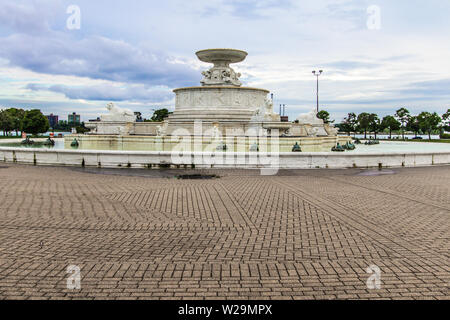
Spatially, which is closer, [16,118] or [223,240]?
[223,240]

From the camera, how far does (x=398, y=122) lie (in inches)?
3024

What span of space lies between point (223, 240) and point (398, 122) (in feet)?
258

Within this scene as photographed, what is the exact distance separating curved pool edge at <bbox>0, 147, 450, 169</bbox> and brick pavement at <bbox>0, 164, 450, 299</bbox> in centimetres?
460

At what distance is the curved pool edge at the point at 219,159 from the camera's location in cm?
1642

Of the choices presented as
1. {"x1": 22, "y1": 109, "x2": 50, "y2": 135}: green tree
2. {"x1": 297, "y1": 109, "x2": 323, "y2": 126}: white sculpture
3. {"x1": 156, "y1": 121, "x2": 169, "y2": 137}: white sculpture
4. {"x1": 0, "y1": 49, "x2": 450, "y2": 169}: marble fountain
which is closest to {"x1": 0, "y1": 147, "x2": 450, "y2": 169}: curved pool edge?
{"x1": 0, "y1": 49, "x2": 450, "y2": 169}: marble fountain

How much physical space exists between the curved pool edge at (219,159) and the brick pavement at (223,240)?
15.1 ft

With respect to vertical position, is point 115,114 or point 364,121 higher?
point 364,121

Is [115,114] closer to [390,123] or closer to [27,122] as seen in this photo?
[27,122]

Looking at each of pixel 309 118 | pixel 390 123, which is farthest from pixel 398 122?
pixel 309 118

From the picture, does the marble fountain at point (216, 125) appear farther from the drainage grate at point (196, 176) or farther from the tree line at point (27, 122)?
the tree line at point (27, 122)

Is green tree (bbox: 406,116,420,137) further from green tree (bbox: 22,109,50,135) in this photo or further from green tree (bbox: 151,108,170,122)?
green tree (bbox: 22,109,50,135)

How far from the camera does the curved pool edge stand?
1642 centimetres
